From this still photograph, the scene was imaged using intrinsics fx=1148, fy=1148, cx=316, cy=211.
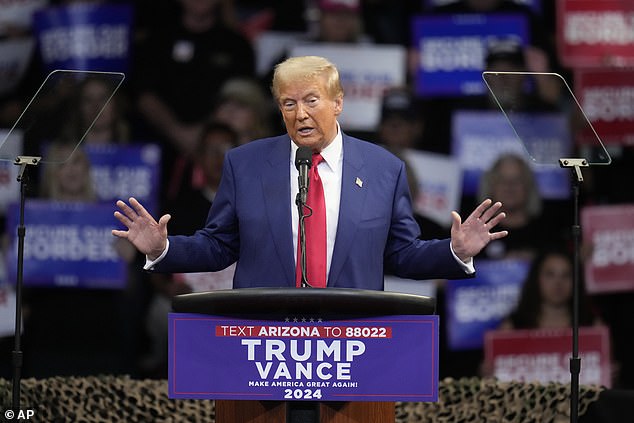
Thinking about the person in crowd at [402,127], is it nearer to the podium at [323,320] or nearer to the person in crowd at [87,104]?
the person in crowd at [87,104]

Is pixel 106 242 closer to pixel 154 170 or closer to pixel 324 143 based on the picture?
pixel 154 170

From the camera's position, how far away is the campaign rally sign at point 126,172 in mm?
5555

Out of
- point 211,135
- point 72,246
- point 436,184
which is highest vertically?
point 211,135

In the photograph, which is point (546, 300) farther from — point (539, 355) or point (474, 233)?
point (474, 233)

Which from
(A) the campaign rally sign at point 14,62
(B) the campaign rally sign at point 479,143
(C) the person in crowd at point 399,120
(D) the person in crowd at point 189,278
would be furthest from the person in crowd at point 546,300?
(A) the campaign rally sign at point 14,62

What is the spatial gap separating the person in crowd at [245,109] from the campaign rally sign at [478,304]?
1240 millimetres

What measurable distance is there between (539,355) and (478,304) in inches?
15.5

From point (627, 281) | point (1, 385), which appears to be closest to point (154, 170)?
point (1, 385)

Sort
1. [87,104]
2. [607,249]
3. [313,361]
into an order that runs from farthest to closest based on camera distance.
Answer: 1. [607,249]
2. [87,104]
3. [313,361]

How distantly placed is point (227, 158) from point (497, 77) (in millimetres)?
846

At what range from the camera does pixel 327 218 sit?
2.97 metres

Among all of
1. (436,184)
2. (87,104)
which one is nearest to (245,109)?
(436,184)

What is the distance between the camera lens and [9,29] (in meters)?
5.64

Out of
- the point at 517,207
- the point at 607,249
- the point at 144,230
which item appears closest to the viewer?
the point at 144,230
